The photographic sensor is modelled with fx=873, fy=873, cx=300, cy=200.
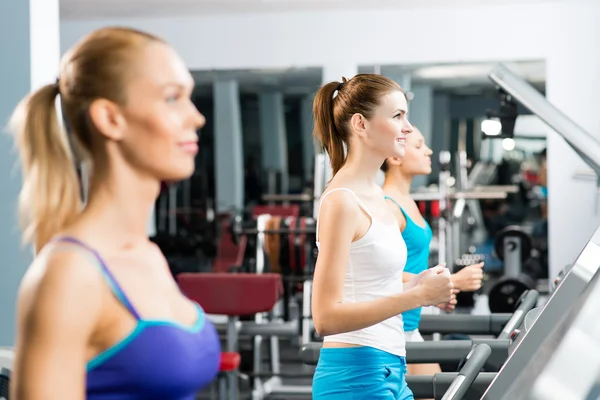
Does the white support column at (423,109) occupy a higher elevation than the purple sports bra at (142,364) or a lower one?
higher

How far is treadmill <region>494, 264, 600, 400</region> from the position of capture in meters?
0.70

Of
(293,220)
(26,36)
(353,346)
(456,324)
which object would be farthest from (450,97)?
(353,346)

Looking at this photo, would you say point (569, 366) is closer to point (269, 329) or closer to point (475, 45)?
point (269, 329)

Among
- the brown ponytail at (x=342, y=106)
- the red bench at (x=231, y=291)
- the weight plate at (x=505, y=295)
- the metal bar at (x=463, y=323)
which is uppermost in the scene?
the brown ponytail at (x=342, y=106)

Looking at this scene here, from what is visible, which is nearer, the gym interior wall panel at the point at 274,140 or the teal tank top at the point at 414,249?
the teal tank top at the point at 414,249

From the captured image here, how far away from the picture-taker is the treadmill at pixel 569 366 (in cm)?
70

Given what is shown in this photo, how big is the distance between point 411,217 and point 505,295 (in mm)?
3176

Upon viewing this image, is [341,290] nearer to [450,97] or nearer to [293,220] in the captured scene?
[293,220]

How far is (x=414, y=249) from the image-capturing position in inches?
112

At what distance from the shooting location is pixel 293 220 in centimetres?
698

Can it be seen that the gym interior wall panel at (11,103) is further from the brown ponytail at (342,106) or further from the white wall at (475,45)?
the white wall at (475,45)

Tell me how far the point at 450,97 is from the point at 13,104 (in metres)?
6.11

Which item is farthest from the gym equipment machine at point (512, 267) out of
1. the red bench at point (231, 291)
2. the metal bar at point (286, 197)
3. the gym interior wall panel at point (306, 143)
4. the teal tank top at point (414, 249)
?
the teal tank top at point (414, 249)

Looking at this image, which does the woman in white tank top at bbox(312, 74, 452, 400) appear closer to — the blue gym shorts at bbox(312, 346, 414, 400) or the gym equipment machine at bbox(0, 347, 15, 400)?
the blue gym shorts at bbox(312, 346, 414, 400)
